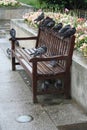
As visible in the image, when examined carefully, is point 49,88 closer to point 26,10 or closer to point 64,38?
point 64,38

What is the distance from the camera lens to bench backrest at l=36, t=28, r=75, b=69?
21.0 feet

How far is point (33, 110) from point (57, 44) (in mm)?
1567

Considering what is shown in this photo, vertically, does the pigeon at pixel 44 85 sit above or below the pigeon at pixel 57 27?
below

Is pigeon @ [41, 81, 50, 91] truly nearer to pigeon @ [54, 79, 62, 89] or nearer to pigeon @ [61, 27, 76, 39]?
pigeon @ [54, 79, 62, 89]

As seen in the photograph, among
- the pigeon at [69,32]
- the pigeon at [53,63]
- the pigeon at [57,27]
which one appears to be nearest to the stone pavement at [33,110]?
the pigeon at [53,63]

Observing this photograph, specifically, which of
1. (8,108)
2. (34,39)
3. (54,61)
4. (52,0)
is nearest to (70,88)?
(54,61)

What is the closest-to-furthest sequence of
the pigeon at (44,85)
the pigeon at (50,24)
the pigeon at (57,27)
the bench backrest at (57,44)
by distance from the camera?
the bench backrest at (57,44), the pigeon at (44,85), the pigeon at (57,27), the pigeon at (50,24)

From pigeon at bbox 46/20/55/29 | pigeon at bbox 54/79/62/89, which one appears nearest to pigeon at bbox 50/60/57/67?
pigeon at bbox 54/79/62/89

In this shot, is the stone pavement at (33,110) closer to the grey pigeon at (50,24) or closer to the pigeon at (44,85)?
the pigeon at (44,85)

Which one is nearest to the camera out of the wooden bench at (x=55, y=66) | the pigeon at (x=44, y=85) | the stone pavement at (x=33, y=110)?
the stone pavement at (x=33, y=110)

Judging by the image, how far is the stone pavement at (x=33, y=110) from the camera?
5.55 m

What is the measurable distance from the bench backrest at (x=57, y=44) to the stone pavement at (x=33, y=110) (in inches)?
26.1

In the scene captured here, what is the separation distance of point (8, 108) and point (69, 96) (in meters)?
1.08

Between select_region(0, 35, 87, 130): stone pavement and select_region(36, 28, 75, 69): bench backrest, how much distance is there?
0.66 metres
